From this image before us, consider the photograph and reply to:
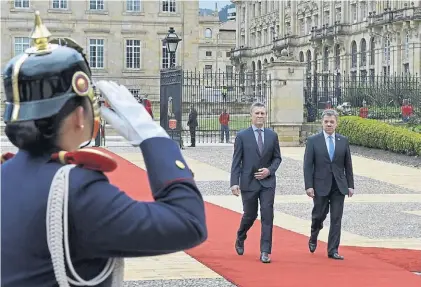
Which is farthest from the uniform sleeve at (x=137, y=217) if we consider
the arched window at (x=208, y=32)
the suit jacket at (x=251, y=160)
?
the arched window at (x=208, y=32)

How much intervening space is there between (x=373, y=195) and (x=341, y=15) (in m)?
67.5

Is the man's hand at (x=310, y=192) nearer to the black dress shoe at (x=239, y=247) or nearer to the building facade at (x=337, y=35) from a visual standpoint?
the black dress shoe at (x=239, y=247)

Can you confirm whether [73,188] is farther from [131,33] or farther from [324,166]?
[131,33]

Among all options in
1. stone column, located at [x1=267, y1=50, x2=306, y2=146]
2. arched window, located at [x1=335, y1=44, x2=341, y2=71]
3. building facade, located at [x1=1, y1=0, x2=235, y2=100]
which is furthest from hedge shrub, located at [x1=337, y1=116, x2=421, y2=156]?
arched window, located at [x1=335, y1=44, x2=341, y2=71]

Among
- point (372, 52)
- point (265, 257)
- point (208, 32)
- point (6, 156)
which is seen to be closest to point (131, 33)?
point (372, 52)

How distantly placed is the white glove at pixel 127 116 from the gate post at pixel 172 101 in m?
23.4

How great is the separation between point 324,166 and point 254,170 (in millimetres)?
786

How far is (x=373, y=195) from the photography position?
48.3 ft

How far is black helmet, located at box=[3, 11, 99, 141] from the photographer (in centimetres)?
195

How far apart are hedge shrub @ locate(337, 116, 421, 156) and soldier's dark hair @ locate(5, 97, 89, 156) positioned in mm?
20204

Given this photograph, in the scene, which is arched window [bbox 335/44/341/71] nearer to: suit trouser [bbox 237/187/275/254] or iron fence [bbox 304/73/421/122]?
iron fence [bbox 304/73/421/122]

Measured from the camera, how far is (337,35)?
3091 inches

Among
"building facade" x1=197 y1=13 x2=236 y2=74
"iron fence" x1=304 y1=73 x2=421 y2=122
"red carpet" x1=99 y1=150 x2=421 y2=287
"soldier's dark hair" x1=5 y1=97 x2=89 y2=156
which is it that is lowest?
"red carpet" x1=99 y1=150 x2=421 y2=287

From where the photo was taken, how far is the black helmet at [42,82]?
1.95 meters
